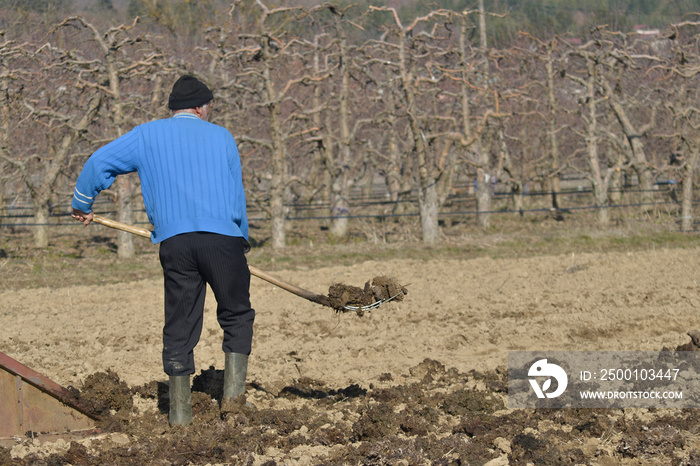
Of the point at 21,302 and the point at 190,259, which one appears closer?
the point at 190,259

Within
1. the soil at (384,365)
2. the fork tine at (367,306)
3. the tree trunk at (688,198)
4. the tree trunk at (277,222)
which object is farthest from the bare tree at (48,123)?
the tree trunk at (688,198)

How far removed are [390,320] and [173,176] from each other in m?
3.79

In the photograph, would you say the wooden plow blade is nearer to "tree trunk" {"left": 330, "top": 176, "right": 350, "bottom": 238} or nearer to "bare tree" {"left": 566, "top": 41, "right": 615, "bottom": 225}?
"tree trunk" {"left": 330, "top": 176, "right": 350, "bottom": 238}

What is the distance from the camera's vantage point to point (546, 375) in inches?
209

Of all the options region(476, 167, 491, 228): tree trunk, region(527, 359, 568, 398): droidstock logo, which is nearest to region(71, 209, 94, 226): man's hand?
region(527, 359, 568, 398): droidstock logo

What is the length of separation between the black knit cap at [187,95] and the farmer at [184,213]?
0.09 metres

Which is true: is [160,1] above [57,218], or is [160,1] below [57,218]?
above

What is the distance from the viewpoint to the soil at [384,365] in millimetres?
3971

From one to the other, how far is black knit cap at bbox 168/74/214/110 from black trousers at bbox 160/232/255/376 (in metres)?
0.82

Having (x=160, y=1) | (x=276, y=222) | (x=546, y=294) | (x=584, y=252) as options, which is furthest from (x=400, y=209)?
(x=160, y=1)

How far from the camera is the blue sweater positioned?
167 inches

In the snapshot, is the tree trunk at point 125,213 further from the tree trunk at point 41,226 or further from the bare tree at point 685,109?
the bare tree at point 685,109

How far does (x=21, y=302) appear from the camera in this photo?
878 cm

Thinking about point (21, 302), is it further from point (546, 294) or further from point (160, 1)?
point (160, 1)
